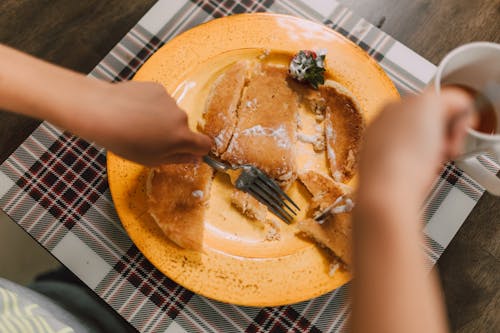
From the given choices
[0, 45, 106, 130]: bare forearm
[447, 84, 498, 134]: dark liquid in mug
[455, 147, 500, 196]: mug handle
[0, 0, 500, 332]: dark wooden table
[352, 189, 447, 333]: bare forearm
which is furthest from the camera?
[0, 0, 500, 332]: dark wooden table

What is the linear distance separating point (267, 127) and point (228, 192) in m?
0.19

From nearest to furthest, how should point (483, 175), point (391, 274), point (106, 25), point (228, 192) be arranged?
point (391, 274)
point (483, 175)
point (228, 192)
point (106, 25)

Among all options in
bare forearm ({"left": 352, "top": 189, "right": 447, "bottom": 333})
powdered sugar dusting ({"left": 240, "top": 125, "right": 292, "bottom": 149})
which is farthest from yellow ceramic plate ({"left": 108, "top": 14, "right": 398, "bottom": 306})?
bare forearm ({"left": 352, "top": 189, "right": 447, "bottom": 333})

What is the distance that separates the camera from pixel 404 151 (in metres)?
0.54

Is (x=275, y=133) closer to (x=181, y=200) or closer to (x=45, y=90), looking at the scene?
(x=181, y=200)

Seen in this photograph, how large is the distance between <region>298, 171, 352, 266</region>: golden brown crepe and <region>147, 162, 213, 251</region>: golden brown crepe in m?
0.25

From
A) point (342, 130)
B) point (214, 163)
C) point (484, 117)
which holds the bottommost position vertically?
point (214, 163)

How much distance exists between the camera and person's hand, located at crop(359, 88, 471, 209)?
0.54m

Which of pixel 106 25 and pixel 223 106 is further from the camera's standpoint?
pixel 106 25

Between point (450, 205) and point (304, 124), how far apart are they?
0.45 meters

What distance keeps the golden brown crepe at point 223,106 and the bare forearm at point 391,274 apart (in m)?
0.61

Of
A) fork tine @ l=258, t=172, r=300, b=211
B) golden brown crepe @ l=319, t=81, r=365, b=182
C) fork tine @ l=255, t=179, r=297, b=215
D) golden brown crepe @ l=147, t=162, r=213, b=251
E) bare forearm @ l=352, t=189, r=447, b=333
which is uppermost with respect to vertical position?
golden brown crepe @ l=319, t=81, r=365, b=182

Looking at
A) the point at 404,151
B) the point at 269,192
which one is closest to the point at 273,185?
the point at 269,192

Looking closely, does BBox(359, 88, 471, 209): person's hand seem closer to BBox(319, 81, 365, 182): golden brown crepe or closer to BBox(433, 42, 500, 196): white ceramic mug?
BBox(433, 42, 500, 196): white ceramic mug
